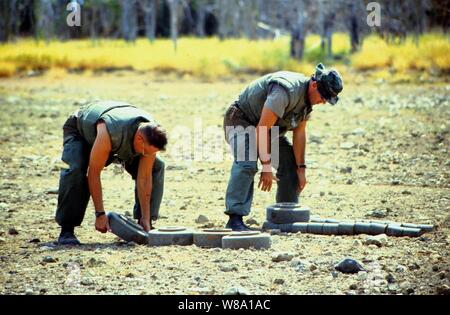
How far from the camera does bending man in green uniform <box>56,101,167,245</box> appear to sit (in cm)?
786

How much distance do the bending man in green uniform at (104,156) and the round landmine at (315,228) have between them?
125 centimetres

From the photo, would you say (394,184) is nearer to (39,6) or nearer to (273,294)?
(273,294)

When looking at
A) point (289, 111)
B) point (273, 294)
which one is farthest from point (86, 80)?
point (273, 294)

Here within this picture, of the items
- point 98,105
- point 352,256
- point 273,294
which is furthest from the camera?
point 98,105

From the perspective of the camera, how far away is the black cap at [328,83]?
27.6 feet

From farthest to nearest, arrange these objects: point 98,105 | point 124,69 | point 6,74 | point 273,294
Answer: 1. point 124,69
2. point 6,74
3. point 98,105
4. point 273,294

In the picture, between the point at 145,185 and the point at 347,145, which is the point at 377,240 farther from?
the point at 347,145

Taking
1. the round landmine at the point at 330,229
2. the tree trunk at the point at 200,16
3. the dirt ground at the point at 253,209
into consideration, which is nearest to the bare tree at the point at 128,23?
the tree trunk at the point at 200,16

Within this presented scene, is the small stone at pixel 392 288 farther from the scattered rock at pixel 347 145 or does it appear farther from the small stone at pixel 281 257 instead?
the scattered rock at pixel 347 145

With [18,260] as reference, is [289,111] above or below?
above

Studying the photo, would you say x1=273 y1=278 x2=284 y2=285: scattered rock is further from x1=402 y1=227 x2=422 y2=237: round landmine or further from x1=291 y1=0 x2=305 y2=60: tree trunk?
x1=291 y1=0 x2=305 y2=60: tree trunk

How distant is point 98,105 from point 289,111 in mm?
1549

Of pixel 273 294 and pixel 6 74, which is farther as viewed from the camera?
pixel 6 74

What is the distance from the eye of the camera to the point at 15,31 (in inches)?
1256
